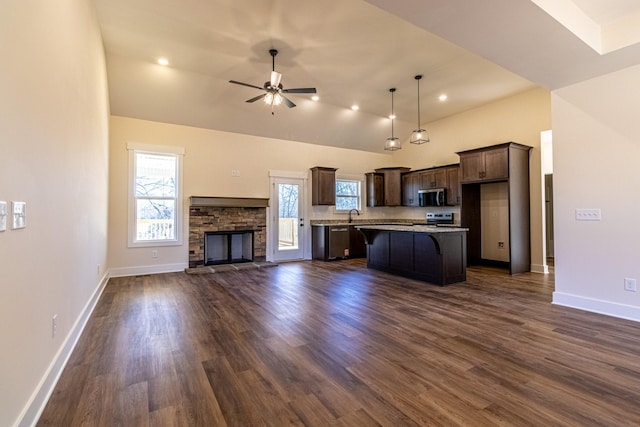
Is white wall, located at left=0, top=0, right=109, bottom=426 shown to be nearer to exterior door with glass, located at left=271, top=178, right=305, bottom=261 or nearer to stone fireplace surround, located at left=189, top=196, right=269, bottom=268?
stone fireplace surround, located at left=189, top=196, right=269, bottom=268

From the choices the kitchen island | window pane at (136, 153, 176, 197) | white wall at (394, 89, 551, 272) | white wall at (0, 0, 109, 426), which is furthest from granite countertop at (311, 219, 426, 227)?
white wall at (0, 0, 109, 426)

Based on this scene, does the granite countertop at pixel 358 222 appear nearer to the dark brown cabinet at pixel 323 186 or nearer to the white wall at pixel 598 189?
the dark brown cabinet at pixel 323 186

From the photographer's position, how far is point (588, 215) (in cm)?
347

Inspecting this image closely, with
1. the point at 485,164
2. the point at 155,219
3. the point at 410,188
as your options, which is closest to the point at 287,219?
the point at 155,219

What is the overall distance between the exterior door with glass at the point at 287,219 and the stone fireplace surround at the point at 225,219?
1.05 ft

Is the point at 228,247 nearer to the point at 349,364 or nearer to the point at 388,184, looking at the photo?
the point at 388,184

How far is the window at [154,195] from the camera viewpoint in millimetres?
5699

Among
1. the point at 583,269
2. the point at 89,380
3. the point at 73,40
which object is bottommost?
the point at 89,380

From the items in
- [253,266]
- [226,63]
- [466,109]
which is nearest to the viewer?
[226,63]

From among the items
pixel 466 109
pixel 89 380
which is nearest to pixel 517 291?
pixel 466 109

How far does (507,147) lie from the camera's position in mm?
5590

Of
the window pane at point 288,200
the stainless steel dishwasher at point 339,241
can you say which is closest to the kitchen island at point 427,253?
the stainless steel dishwasher at point 339,241

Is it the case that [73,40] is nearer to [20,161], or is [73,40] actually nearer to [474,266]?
[20,161]

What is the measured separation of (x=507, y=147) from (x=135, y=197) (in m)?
7.12
